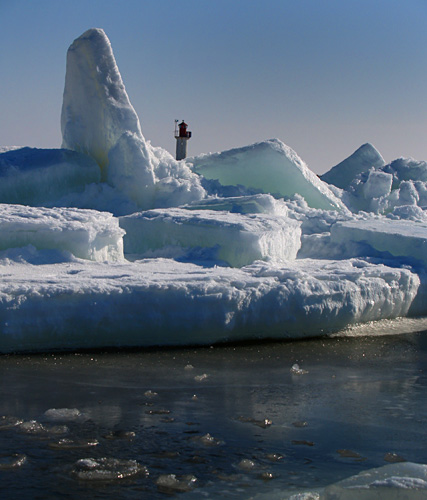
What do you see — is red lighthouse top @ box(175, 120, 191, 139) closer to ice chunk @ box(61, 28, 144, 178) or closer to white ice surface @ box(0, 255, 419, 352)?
ice chunk @ box(61, 28, 144, 178)

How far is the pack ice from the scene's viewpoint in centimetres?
617

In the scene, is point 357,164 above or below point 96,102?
below

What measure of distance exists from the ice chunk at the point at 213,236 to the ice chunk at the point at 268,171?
11.2 ft

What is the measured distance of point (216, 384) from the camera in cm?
518

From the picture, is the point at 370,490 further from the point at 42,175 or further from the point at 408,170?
the point at 408,170

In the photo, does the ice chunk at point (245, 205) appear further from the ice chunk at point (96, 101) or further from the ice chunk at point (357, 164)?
the ice chunk at point (357, 164)

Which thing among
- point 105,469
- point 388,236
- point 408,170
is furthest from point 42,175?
point 408,170

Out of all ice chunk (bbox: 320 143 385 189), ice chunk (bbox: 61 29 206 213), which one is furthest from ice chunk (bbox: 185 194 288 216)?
ice chunk (bbox: 320 143 385 189)

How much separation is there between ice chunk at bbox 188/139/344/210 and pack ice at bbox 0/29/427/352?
24 mm

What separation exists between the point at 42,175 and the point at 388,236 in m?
5.35

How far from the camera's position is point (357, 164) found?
62.3 ft

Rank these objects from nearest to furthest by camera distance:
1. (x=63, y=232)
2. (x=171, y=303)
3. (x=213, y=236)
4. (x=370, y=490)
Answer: (x=370, y=490) < (x=171, y=303) < (x=63, y=232) < (x=213, y=236)

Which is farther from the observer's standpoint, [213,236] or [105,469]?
[213,236]

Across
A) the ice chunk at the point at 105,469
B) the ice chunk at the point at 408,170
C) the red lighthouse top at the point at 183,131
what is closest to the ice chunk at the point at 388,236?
the ice chunk at the point at 105,469
